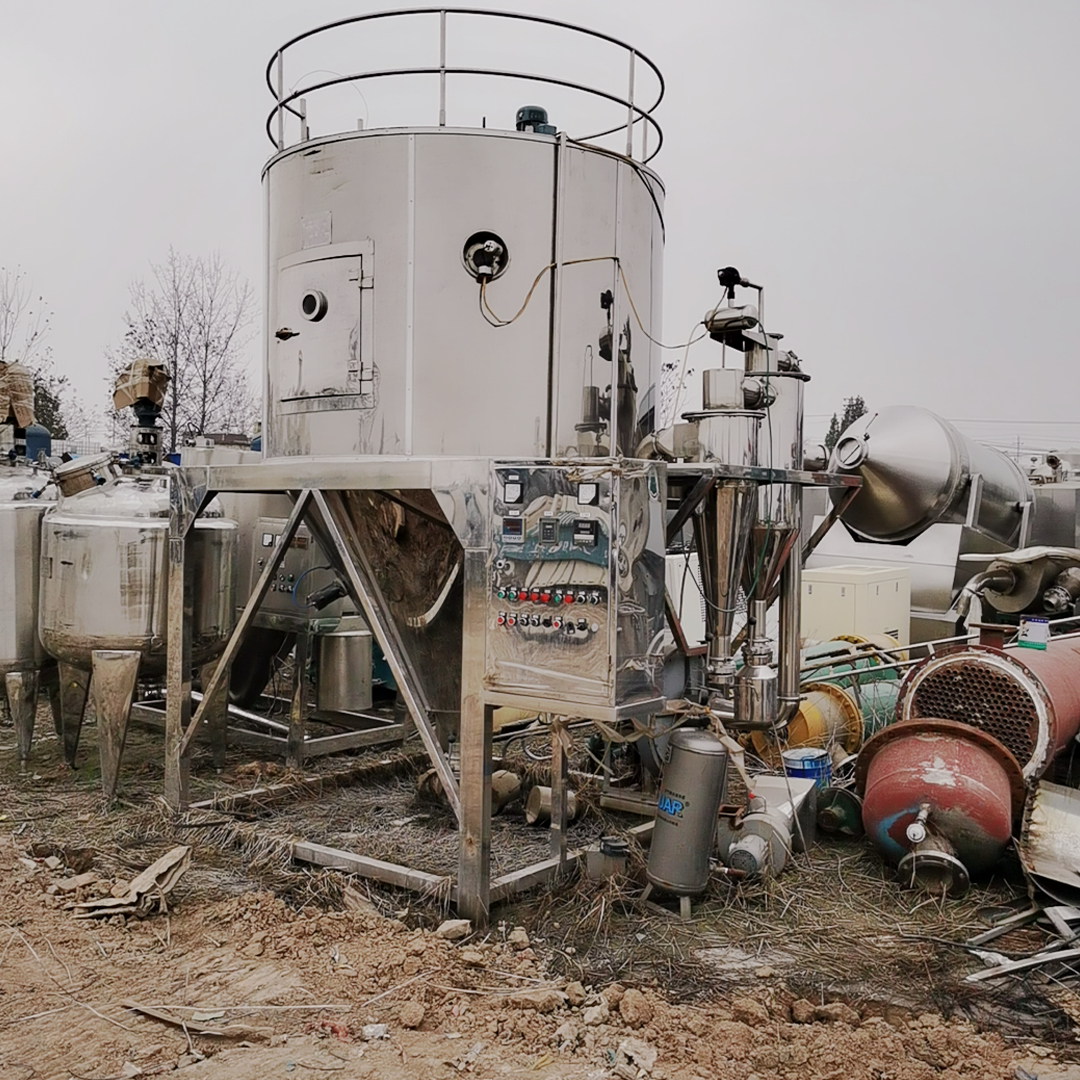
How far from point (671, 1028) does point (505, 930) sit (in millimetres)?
1140

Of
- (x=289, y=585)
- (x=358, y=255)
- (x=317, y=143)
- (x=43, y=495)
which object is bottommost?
(x=289, y=585)

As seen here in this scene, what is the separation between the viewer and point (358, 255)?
5207 mm

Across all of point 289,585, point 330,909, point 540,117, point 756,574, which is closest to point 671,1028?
point 330,909

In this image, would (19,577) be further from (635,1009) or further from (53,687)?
(635,1009)

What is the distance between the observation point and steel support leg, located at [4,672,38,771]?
7406mm

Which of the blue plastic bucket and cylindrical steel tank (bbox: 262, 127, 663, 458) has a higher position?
cylindrical steel tank (bbox: 262, 127, 663, 458)

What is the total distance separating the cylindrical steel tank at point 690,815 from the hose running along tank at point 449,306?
1309mm

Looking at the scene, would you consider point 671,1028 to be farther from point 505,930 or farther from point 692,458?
point 692,458

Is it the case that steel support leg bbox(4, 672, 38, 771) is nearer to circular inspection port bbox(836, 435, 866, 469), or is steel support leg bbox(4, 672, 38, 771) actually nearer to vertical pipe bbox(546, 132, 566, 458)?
vertical pipe bbox(546, 132, 566, 458)

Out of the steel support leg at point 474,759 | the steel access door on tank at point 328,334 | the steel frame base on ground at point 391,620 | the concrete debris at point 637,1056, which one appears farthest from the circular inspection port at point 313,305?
the concrete debris at point 637,1056

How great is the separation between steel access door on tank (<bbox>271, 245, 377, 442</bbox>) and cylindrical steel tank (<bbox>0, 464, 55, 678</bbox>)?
2.82 meters

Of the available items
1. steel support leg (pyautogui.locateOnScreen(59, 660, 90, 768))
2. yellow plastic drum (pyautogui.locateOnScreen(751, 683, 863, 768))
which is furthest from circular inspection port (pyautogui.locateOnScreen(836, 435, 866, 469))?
steel support leg (pyautogui.locateOnScreen(59, 660, 90, 768))

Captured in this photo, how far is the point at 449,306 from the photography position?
508cm

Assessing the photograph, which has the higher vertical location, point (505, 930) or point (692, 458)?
point (692, 458)
